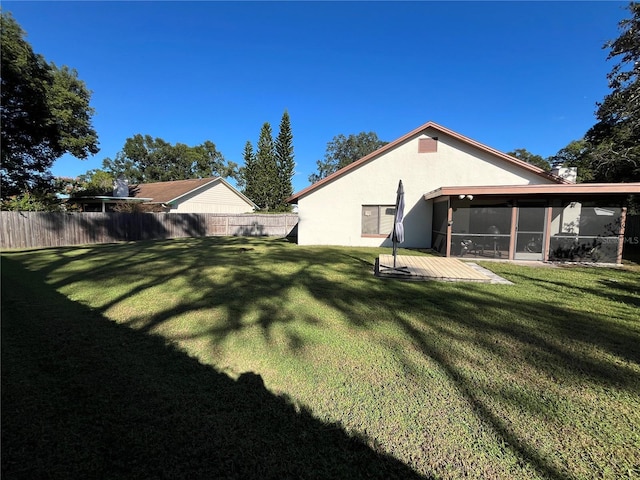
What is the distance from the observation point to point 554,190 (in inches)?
371

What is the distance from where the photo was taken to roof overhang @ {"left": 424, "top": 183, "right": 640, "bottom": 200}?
894 cm

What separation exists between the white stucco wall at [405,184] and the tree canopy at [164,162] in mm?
38668

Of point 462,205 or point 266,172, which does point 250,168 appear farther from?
point 462,205

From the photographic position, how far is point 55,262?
9383 mm

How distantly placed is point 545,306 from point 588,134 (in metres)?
22.7

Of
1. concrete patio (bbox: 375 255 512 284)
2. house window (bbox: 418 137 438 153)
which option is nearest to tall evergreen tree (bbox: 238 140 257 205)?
house window (bbox: 418 137 438 153)

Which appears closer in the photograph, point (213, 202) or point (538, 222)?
point (538, 222)

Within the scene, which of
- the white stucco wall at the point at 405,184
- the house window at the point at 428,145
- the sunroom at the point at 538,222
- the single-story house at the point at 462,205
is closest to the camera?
the sunroom at the point at 538,222

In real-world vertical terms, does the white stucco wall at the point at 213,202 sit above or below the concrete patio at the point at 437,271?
above

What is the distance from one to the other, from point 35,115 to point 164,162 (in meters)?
35.7

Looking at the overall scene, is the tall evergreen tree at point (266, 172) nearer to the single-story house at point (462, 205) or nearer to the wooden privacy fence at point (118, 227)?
the wooden privacy fence at point (118, 227)

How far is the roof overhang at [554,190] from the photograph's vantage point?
894 cm

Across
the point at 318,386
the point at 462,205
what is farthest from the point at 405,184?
the point at 318,386

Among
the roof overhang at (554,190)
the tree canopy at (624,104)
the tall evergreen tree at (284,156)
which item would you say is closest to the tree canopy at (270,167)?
the tall evergreen tree at (284,156)
